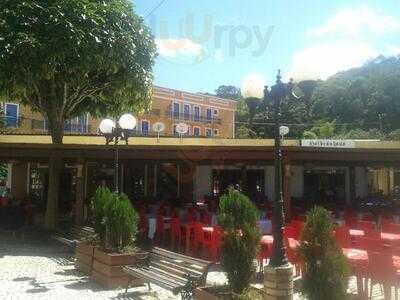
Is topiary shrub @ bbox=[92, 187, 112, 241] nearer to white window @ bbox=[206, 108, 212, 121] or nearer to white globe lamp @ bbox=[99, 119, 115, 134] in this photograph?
white globe lamp @ bbox=[99, 119, 115, 134]

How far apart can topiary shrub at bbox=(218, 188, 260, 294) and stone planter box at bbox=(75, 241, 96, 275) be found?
3.94 m

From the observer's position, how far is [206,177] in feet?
78.0

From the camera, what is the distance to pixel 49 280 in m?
9.34

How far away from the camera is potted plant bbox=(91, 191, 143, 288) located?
8711mm

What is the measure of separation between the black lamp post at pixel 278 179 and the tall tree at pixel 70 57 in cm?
818

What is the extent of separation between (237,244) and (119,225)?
3514 mm

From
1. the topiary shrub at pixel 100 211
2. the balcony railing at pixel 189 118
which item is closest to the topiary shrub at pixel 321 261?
the topiary shrub at pixel 100 211

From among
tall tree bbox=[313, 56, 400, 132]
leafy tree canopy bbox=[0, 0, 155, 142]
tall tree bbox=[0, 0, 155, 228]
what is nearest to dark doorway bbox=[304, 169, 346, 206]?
tall tree bbox=[0, 0, 155, 228]

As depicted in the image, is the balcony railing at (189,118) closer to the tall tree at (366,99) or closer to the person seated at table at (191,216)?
the tall tree at (366,99)

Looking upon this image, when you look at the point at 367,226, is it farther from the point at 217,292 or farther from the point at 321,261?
the point at 321,261

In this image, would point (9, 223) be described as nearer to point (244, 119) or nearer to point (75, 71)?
point (75, 71)

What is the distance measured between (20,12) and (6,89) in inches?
87.6

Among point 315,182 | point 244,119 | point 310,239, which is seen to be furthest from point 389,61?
point 310,239

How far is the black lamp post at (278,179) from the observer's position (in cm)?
646
